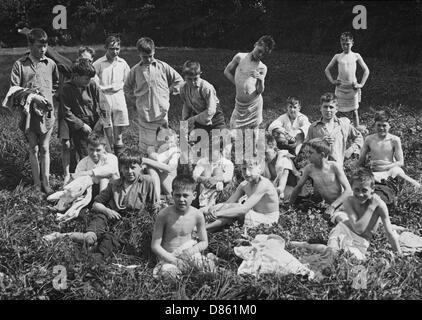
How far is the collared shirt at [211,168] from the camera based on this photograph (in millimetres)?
7113

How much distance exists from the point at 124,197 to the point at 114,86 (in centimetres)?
238

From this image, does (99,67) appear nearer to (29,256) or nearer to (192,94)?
(192,94)

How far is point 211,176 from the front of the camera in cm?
709

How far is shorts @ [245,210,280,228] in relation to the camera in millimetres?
6176

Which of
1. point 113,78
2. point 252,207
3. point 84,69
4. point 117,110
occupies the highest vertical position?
point 84,69

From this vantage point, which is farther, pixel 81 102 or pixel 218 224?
pixel 81 102

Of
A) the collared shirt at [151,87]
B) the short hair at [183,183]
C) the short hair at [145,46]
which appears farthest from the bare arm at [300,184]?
the short hair at [145,46]

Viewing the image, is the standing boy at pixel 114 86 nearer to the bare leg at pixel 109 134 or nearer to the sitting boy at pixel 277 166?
the bare leg at pixel 109 134

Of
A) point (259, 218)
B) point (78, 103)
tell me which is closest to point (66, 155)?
point (78, 103)

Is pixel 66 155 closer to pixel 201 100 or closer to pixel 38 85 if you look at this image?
pixel 38 85

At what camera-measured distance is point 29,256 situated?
5.52m

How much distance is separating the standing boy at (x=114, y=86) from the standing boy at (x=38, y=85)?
0.79m
